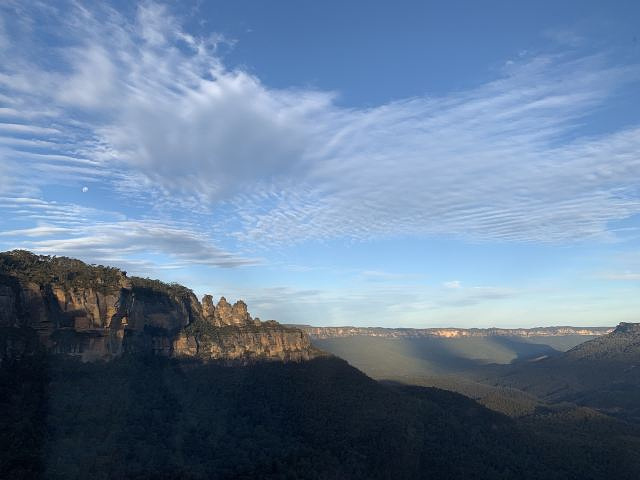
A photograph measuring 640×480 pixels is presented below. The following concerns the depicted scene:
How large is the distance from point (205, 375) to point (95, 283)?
109 ft

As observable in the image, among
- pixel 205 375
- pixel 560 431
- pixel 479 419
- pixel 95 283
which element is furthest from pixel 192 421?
pixel 560 431

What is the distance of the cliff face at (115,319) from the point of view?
7938cm

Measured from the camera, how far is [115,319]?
315 feet

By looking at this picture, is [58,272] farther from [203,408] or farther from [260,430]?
[260,430]

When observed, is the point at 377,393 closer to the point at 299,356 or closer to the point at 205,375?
the point at 299,356

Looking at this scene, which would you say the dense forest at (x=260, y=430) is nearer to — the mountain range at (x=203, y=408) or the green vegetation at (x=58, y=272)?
the mountain range at (x=203, y=408)

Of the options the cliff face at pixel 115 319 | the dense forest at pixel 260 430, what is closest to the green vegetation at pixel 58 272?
the cliff face at pixel 115 319

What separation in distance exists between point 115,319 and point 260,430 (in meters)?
32.6

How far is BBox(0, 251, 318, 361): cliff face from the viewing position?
7938 centimetres

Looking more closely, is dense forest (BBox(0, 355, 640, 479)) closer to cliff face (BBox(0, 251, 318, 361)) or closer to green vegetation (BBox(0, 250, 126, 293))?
cliff face (BBox(0, 251, 318, 361))

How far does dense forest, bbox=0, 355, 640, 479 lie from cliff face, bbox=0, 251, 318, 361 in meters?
3.54

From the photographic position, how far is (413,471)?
9606 cm

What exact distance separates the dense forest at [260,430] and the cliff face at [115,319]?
354 centimetres

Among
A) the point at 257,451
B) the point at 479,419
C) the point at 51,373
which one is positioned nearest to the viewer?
the point at 51,373
